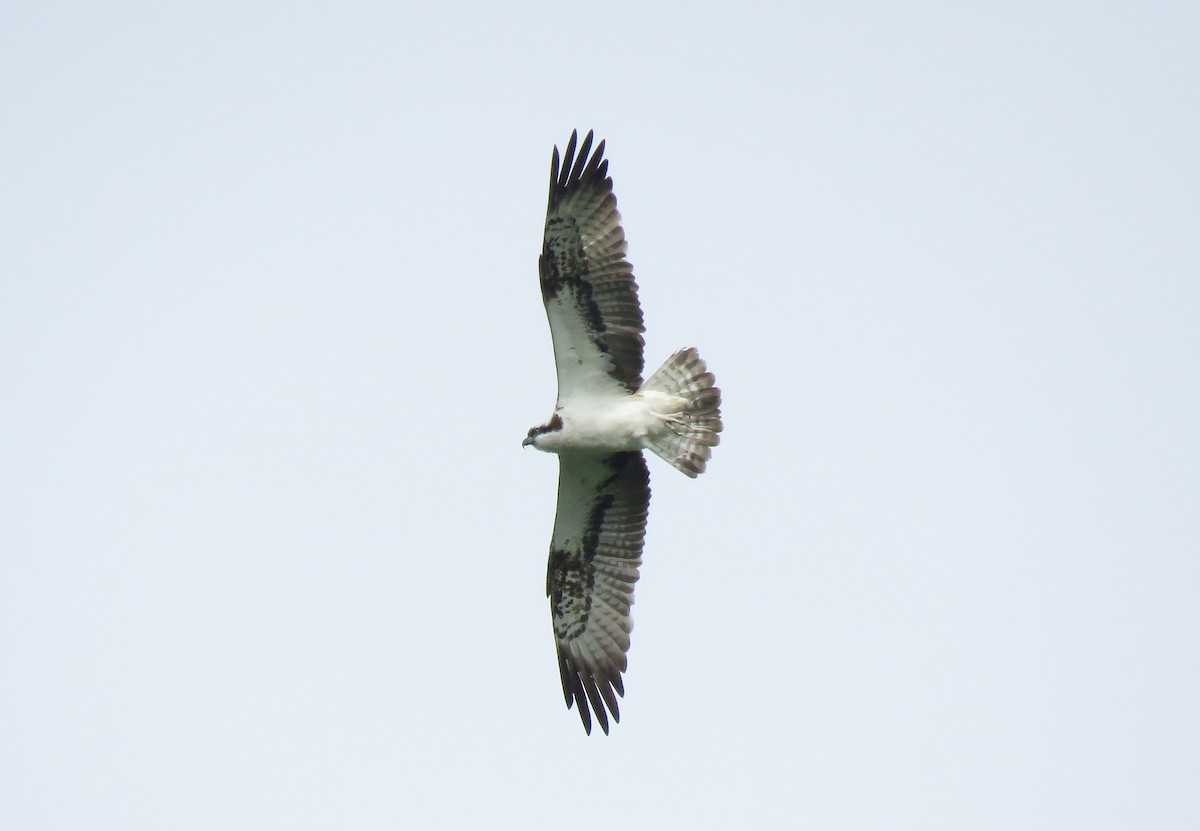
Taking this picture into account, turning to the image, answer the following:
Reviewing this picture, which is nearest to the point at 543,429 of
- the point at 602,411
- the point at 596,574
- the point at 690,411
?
the point at 602,411

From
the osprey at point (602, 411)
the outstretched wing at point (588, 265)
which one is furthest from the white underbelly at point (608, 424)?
the outstretched wing at point (588, 265)

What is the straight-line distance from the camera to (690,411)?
1068 cm

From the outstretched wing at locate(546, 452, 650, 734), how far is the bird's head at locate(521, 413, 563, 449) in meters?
0.40

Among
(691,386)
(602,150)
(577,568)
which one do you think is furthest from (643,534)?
(602,150)

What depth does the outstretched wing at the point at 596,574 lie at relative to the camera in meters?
11.3

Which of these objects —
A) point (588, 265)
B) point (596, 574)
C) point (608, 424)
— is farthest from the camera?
point (596, 574)

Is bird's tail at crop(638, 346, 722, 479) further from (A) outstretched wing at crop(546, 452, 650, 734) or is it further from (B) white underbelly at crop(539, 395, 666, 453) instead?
(A) outstretched wing at crop(546, 452, 650, 734)

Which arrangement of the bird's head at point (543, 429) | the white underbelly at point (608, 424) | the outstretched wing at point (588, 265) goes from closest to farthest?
the outstretched wing at point (588, 265) → the white underbelly at point (608, 424) → the bird's head at point (543, 429)

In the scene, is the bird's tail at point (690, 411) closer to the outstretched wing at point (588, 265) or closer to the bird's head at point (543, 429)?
the outstretched wing at point (588, 265)

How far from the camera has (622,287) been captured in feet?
34.1

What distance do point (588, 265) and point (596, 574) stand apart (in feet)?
8.42

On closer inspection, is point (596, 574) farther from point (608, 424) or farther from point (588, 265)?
point (588, 265)

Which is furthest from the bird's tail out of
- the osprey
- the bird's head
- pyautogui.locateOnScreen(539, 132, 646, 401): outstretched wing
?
the bird's head

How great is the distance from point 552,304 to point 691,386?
1166mm
